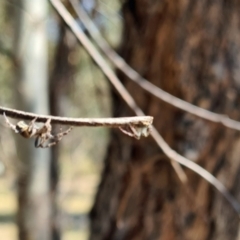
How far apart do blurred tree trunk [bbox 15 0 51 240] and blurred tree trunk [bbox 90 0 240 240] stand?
19cm

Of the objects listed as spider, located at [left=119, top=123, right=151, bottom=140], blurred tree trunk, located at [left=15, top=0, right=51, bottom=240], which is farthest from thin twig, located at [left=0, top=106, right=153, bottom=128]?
blurred tree trunk, located at [left=15, top=0, right=51, bottom=240]

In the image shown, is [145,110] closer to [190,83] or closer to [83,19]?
[190,83]

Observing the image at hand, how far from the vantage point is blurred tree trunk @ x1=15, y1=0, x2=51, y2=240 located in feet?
2.94

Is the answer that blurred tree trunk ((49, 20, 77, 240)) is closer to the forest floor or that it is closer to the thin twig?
the forest floor

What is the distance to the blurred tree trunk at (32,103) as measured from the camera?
2.94 feet

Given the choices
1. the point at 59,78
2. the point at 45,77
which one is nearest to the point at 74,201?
the point at 59,78

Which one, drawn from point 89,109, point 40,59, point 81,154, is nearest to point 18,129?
point 40,59

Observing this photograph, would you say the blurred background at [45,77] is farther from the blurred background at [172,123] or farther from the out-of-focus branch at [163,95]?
the out-of-focus branch at [163,95]

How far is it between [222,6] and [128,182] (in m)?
0.31

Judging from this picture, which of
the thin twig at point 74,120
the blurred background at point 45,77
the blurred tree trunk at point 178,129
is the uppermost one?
the blurred background at point 45,77

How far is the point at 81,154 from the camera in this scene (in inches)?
107

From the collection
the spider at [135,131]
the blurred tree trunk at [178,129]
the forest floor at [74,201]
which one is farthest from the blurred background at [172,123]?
the forest floor at [74,201]

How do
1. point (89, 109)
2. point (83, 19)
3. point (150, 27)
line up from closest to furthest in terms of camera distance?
point (83, 19) → point (150, 27) → point (89, 109)

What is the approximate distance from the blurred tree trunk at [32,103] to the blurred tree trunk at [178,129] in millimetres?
187
